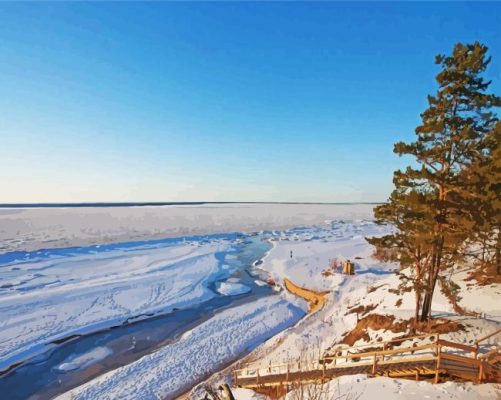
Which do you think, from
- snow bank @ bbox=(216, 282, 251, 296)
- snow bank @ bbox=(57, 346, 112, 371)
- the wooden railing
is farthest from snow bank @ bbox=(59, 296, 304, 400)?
snow bank @ bbox=(216, 282, 251, 296)

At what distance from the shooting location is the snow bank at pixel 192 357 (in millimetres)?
15078

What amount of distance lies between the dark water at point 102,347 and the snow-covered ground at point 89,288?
42.2 inches

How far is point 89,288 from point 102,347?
11.0m

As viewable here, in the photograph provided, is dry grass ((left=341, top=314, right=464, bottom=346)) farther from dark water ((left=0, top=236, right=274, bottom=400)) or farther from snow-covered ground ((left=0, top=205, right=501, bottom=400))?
dark water ((left=0, top=236, right=274, bottom=400))

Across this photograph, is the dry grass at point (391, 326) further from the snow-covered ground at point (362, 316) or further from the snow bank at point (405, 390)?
the snow bank at point (405, 390)

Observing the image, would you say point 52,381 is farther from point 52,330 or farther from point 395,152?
point 395,152

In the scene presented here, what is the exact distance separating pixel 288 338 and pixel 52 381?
43.9 ft

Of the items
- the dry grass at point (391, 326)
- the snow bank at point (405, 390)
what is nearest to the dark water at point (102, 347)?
the dry grass at point (391, 326)

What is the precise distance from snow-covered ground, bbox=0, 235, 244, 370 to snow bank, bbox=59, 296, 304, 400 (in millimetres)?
5449

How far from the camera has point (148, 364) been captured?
674 inches

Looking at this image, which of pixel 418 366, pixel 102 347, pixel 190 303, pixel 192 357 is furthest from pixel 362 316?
pixel 102 347

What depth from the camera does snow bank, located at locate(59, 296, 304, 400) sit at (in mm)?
Answer: 15078

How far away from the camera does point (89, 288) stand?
2852 centimetres

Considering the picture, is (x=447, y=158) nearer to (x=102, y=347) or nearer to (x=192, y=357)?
(x=192, y=357)
